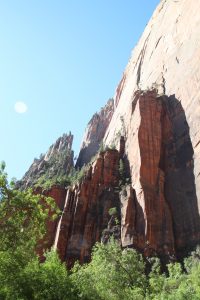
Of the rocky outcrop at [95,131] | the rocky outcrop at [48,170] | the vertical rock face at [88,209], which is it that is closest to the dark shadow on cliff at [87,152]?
the rocky outcrop at [95,131]

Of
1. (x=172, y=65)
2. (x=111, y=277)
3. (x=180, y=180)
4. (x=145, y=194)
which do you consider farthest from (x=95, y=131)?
(x=111, y=277)

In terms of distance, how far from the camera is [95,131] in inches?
4751

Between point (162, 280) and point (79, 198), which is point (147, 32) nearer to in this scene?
point (79, 198)

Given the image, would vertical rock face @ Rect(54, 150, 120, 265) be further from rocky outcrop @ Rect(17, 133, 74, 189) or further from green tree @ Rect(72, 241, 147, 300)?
rocky outcrop @ Rect(17, 133, 74, 189)

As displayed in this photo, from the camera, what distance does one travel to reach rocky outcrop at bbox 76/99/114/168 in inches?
4225

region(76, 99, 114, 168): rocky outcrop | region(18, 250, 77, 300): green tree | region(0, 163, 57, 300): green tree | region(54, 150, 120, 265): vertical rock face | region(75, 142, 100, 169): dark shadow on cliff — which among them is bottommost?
region(18, 250, 77, 300): green tree

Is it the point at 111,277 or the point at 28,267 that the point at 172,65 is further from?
the point at 28,267

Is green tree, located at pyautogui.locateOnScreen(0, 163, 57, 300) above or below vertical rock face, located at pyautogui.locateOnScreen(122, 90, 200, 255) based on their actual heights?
below

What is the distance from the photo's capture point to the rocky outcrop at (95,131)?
107325 millimetres

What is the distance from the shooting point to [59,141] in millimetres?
126312

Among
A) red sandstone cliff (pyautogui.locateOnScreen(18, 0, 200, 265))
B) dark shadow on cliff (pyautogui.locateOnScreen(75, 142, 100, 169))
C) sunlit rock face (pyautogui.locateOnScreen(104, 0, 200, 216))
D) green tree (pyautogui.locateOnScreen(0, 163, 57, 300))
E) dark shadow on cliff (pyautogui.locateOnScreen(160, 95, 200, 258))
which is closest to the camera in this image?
green tree (pyautogui.locateOnScreen(0, 163, 57, 300))

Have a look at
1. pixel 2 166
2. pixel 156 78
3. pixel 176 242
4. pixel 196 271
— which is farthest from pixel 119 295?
pixel 156 78

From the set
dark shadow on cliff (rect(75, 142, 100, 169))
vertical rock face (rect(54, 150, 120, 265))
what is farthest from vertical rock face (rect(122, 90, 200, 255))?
dark shadow on cliff (rect(75, 142, 100, 169))


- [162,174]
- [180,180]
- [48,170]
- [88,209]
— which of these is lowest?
[88,209]
